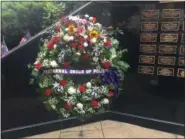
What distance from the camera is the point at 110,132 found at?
474cm

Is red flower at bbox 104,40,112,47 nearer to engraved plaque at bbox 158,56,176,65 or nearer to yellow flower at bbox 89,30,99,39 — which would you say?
yellow flower at bbox 89,30,99,39

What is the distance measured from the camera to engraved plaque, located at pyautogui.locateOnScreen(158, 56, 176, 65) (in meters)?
4.36

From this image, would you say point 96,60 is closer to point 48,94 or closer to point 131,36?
point 48,94

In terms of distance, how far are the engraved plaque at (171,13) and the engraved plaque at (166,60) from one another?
56 centimetres

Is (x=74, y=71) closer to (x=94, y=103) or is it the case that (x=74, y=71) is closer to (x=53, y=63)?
(x=53, y=63)

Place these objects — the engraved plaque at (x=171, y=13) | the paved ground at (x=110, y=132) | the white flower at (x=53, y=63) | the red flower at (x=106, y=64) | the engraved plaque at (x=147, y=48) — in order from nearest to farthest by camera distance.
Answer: the white flower at (x=53, y=63), the red flower at (x=106, y=64), the engraved plaque at (x=171, y=13), the engraved plaque at (x=147, y=48), the paved ground at (x=110, y=132)

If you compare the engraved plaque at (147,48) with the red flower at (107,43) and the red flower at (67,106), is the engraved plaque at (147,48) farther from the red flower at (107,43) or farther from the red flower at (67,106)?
the red flower at (67,106)

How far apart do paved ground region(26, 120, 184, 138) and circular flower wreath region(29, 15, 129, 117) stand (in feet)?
3.95

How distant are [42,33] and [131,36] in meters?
1.28

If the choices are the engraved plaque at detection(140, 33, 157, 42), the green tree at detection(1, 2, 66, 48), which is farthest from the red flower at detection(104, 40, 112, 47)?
the green tree at detection(1, 2, 66, 48)

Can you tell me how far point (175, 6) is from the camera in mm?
4242

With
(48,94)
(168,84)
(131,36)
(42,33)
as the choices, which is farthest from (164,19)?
(48,94)

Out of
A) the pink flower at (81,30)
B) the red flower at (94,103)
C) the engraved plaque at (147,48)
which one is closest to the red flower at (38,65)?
the pink flower at (81,30)

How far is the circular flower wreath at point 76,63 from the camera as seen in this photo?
133 inches
